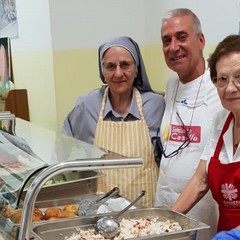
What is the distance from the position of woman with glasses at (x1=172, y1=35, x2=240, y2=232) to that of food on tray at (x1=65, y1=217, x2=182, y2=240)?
0.22m

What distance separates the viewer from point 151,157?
1.78 metres

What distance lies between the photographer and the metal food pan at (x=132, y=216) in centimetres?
104

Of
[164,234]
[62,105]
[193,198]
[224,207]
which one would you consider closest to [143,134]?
[193,198]

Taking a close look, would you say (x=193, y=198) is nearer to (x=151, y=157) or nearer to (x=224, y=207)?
(x=224, y=207)

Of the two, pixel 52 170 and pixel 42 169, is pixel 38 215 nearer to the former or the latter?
pixel 42 169

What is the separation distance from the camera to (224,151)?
1359 millimetres

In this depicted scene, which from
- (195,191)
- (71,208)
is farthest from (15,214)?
(195,191)

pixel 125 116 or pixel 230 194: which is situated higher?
pixel 125 116

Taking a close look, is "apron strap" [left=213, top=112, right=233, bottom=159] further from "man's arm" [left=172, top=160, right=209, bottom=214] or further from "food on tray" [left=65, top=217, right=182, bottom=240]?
"food on tray" [left=65, top=217, right=182, bottom=240]

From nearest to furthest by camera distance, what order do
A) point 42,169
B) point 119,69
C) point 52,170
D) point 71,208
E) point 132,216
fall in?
1. point 52,170
2. point 42,169
3. point 132,216
4. point 71,208
5. point 119,69

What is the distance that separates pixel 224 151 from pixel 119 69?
1.94ft

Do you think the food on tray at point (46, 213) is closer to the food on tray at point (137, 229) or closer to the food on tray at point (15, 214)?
the food on tray at point (15, 214)

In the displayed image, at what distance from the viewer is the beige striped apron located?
68.8 inches

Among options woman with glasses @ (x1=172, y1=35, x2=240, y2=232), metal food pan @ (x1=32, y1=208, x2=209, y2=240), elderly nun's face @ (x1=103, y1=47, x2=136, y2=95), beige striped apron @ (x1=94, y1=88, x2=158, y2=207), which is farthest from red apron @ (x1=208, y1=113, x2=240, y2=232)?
elderly nun's face @ (x1=103, y1=47, x2=136, y2=95)
